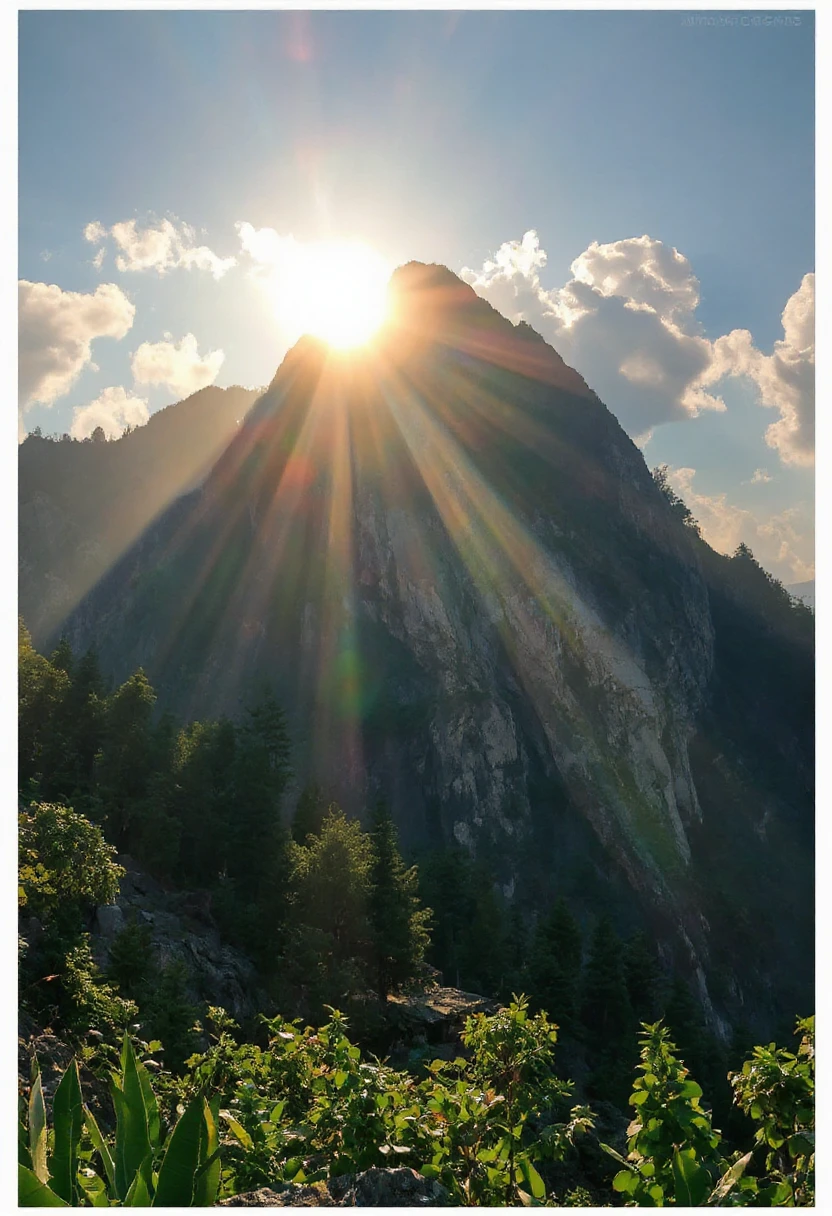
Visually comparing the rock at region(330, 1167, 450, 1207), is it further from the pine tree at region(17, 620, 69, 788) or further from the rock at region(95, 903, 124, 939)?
the pine tree at region(17, 620, 69, 788)

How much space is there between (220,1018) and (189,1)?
8.57 meters

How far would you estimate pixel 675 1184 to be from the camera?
141 inches

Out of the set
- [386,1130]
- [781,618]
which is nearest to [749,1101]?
[386,1130]

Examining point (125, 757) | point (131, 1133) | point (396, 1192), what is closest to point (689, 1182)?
point (396, 1192)

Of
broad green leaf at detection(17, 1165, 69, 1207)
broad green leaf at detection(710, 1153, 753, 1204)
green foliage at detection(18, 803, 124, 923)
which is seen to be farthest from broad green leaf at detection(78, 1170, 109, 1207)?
green foliage at detection(18, 803, 124, 923)

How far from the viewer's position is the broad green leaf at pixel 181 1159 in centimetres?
293

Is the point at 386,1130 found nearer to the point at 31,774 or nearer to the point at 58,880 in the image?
the point at 58,880

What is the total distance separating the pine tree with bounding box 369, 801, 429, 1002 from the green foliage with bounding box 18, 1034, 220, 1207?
22.0m

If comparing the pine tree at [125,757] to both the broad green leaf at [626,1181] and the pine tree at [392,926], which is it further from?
the broad green leaf at [626,1181]

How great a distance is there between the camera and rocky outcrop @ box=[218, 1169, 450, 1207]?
12.7 feet

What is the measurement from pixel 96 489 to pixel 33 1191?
14704 cm

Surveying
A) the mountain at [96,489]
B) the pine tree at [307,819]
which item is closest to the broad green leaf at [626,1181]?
the pine tree at [307,819]

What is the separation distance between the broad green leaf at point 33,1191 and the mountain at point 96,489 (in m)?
122

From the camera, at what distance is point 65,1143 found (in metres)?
3.30
